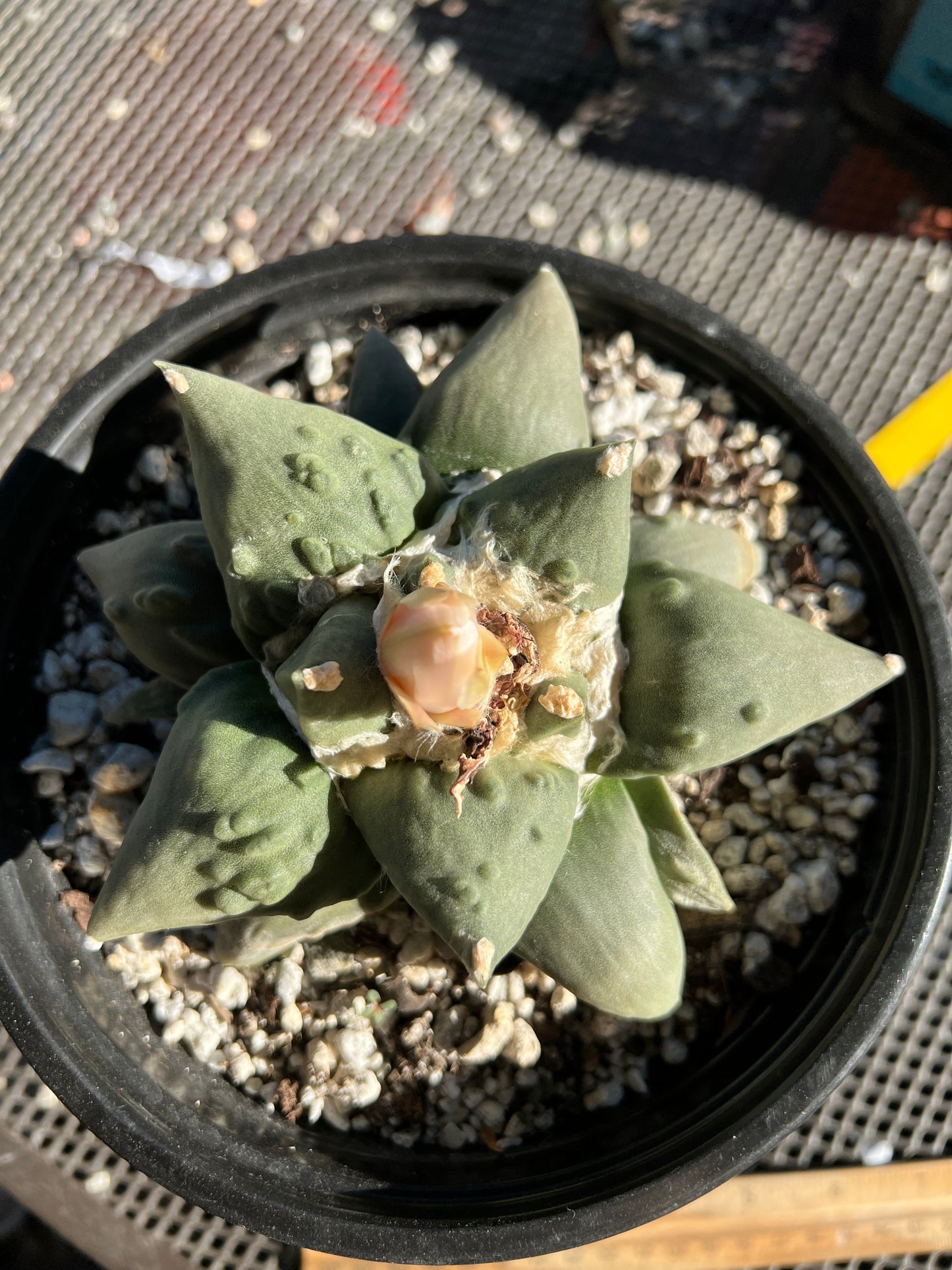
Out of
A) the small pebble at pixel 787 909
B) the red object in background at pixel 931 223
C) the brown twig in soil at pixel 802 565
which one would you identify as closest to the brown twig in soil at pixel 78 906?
the small pebble at pixel 787 909

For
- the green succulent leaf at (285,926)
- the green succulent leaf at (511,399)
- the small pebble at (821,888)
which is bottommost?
the green succulent leaf at (285,926)

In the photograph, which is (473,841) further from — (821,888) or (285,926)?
(821,888)

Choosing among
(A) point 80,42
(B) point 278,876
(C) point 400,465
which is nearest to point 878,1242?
(B) point 278,876

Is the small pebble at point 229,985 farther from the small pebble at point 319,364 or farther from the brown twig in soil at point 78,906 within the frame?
the small pebble at point 319,364

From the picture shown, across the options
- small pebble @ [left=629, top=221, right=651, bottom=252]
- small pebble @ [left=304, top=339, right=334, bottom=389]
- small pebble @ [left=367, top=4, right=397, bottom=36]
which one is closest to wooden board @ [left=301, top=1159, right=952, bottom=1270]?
small pebble @ [left=304, top=339, right=334, bottom=389]

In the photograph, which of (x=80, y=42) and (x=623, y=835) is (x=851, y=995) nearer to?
(x=623, y=835)

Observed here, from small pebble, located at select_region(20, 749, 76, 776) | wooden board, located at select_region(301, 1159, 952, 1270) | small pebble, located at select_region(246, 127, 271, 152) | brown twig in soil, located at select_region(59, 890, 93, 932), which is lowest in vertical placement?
wooden board, located at select_region(301, 1159, 952, 1270)

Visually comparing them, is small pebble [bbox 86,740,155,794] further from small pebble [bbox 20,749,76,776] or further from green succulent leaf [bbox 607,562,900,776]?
green succulent leaf [bbox 607,562,900,776]
